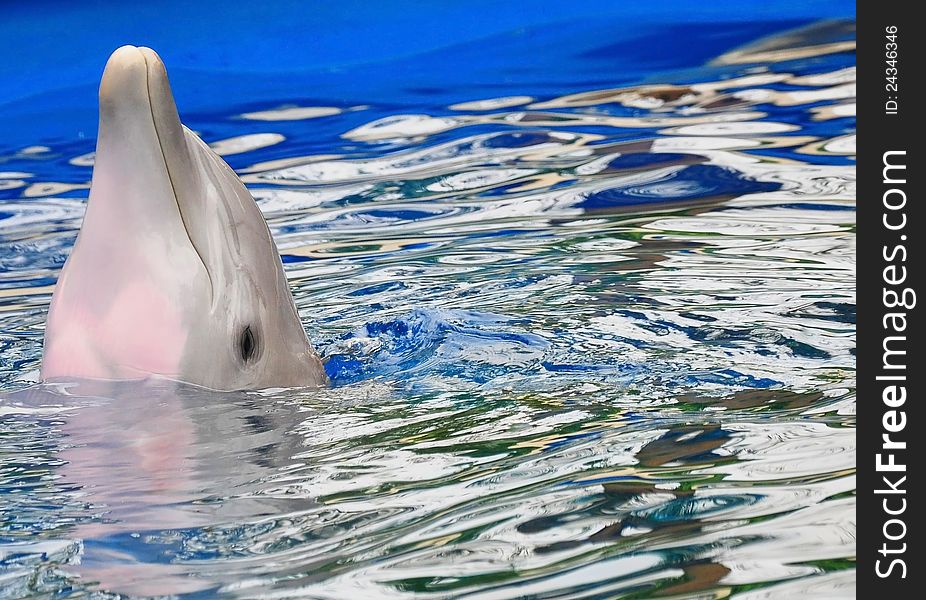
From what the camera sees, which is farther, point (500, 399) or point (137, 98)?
point (500, 399)

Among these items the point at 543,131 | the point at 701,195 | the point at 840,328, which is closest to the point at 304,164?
the point at 543,131

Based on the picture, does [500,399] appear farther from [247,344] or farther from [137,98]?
[137,98]

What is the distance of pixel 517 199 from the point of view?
6.84m

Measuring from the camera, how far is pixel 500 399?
328cm

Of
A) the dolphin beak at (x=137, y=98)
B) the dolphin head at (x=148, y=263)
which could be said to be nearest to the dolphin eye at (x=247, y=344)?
the dolphin head at (x=148, y=263)

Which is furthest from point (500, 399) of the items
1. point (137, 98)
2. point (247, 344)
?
point (137, 98)

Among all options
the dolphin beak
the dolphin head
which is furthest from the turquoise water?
the dolphin beak

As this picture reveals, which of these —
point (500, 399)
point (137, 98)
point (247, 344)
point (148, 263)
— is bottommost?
point (500, 399)

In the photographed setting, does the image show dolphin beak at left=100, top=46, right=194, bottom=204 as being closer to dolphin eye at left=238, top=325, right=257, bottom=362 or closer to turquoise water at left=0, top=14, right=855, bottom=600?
dolphin eye at left=238, top=325, right=257, bottom=362

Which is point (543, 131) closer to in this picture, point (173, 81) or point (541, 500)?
point (173, 81)

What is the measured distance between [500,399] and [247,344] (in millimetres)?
606

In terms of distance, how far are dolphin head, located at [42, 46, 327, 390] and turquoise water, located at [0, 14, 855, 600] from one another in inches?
3.1
